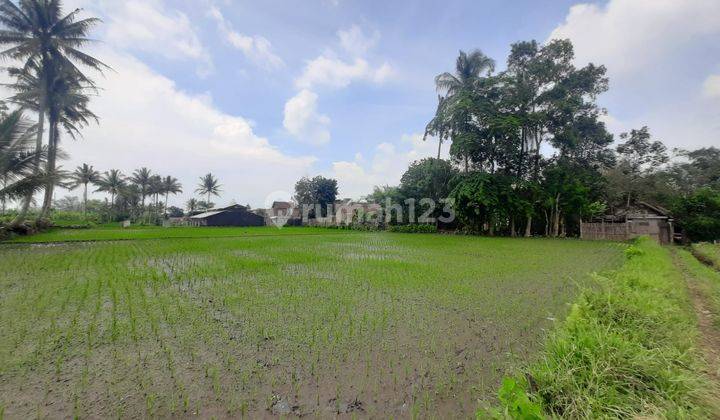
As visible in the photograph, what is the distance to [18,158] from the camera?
12367 millimetres

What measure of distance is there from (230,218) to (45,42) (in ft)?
80.5

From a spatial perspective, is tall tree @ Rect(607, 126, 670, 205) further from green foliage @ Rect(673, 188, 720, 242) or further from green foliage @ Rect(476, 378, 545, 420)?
green foliage @ Rect(476, 378, 545, 420)

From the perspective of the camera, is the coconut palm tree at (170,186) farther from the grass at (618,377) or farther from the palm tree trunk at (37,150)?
the grass at (618,377)

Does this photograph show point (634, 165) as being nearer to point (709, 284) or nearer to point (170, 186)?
point (709, 284)

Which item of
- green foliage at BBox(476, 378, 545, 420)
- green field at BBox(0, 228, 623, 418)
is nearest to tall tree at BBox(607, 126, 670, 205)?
green field at BBox(0, 228, 623, 418)

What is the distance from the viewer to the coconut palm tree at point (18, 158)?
461 inches

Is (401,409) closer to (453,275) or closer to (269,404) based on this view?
(269,404)

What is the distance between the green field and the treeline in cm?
1539

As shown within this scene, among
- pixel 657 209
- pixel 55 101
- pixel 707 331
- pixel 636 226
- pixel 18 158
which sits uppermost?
pixel 55 101

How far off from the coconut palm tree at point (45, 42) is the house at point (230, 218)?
64.0 feet

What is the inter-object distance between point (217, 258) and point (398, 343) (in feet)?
26.4

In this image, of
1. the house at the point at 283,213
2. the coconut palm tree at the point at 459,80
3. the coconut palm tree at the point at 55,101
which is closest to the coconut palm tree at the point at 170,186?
the house at the point at 283,213

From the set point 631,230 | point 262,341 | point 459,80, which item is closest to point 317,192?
point 459,80

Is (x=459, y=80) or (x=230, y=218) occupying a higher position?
(x=459, y=80)
